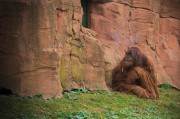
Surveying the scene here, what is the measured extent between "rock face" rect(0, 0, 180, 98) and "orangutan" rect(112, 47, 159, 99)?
239 mm

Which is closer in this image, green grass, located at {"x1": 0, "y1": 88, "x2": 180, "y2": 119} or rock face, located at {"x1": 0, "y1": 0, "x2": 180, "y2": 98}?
green grass, located at {"x1": 0, "y1": 88, "x2": 180, "y2": 119}

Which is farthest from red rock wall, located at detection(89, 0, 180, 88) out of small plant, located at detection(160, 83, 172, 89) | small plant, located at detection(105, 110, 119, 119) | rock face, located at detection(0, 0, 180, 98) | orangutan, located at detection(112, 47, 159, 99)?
small plant, located at detection(105, 110, 119, 119)

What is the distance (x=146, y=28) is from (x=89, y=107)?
4375 mm

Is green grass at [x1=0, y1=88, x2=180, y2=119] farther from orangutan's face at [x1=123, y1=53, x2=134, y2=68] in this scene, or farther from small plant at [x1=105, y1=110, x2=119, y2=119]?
orangutan's face at [x1=123, y1=53, x2=134, y2=68]

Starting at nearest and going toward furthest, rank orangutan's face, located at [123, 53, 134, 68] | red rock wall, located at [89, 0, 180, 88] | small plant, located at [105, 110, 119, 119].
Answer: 1. small plant, located at [105, 110, 119, 119]
2. orangutan's face, located at [123, 53, 134, 68]
3. red rock wall, located at [89, 0, 180, 88]

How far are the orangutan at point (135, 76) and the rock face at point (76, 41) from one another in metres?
0.24

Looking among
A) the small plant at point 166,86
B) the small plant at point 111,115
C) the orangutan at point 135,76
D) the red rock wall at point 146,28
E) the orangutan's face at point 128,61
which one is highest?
the red rock wall at point 146,28

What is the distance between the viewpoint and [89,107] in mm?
6844

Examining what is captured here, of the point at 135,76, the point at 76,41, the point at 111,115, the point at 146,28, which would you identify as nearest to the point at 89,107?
the point at 111,115

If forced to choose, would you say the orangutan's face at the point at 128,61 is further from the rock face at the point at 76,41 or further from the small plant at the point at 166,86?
the small plant at the point at 166,86

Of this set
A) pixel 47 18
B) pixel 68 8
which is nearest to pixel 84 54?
pixel 68 8

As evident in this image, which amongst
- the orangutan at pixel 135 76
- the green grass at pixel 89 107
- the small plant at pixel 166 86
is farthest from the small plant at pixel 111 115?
A: the small plant at pixel 166 86

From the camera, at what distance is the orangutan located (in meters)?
8.90

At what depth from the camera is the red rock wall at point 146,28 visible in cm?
987
